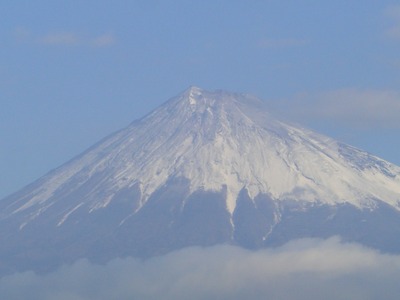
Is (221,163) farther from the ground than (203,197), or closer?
farther from the ground

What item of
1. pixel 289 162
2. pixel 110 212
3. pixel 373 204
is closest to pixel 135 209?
pixel 110 212

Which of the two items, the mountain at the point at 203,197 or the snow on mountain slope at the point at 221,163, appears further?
the snow on mountain slope at the point at 221,163

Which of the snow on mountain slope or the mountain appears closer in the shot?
the mountain

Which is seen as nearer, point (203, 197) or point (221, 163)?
point (203, 197)
